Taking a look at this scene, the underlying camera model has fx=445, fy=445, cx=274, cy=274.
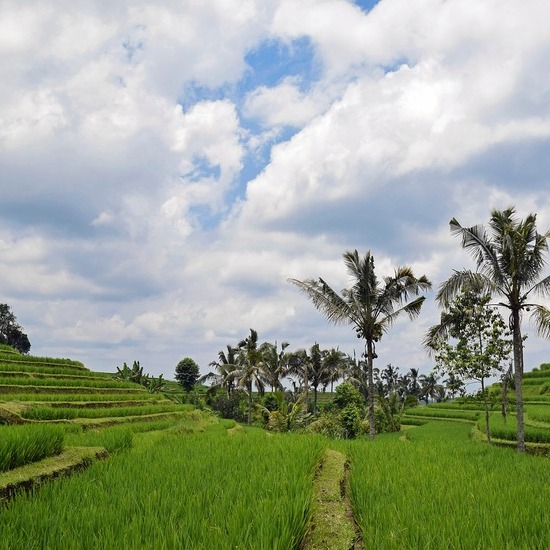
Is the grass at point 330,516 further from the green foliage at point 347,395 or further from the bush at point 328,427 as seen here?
the green foliage at point 347,395

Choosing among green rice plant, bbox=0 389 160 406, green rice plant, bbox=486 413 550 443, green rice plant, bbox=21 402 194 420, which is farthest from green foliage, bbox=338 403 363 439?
green rice plant, bbox=0 389 160 406

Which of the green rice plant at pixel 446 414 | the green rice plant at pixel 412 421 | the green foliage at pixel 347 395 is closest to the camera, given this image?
the green rice plant at pixel 446 414

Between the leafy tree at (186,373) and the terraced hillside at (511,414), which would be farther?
the leafy tree at (186,373)

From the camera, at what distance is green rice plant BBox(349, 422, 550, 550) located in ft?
10.7

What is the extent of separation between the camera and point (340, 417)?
30.0m

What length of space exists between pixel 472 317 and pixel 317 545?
19.0 m

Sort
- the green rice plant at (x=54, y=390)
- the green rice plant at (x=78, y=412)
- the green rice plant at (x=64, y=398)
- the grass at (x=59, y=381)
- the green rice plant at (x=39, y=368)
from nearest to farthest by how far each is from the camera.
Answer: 1. the green rice plant at (x=78, y=412)
2. the green rice plant at (x=64, y=398)
3. the green rice plant at (x=54, y=390)
4. the grass at (x=59, y=381)
5. the green rice plant at (x=39, y=368)

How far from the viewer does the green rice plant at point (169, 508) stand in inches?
115

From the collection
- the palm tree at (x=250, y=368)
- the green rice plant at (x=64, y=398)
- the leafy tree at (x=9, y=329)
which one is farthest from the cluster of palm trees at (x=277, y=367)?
the leafy tree at (x=9, y=329)

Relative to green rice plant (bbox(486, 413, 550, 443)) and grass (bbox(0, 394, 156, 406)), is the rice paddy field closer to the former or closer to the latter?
grass (bbox(0, 394, 156, 406))

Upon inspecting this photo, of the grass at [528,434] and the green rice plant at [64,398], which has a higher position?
the green rice plant at [64,398]

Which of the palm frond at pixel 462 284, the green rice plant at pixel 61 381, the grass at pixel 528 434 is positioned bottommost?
the grass at pixel 528 434

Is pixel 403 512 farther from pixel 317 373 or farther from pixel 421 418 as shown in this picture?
pixel 317 373

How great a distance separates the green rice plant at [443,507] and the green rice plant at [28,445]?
410 centimetres
